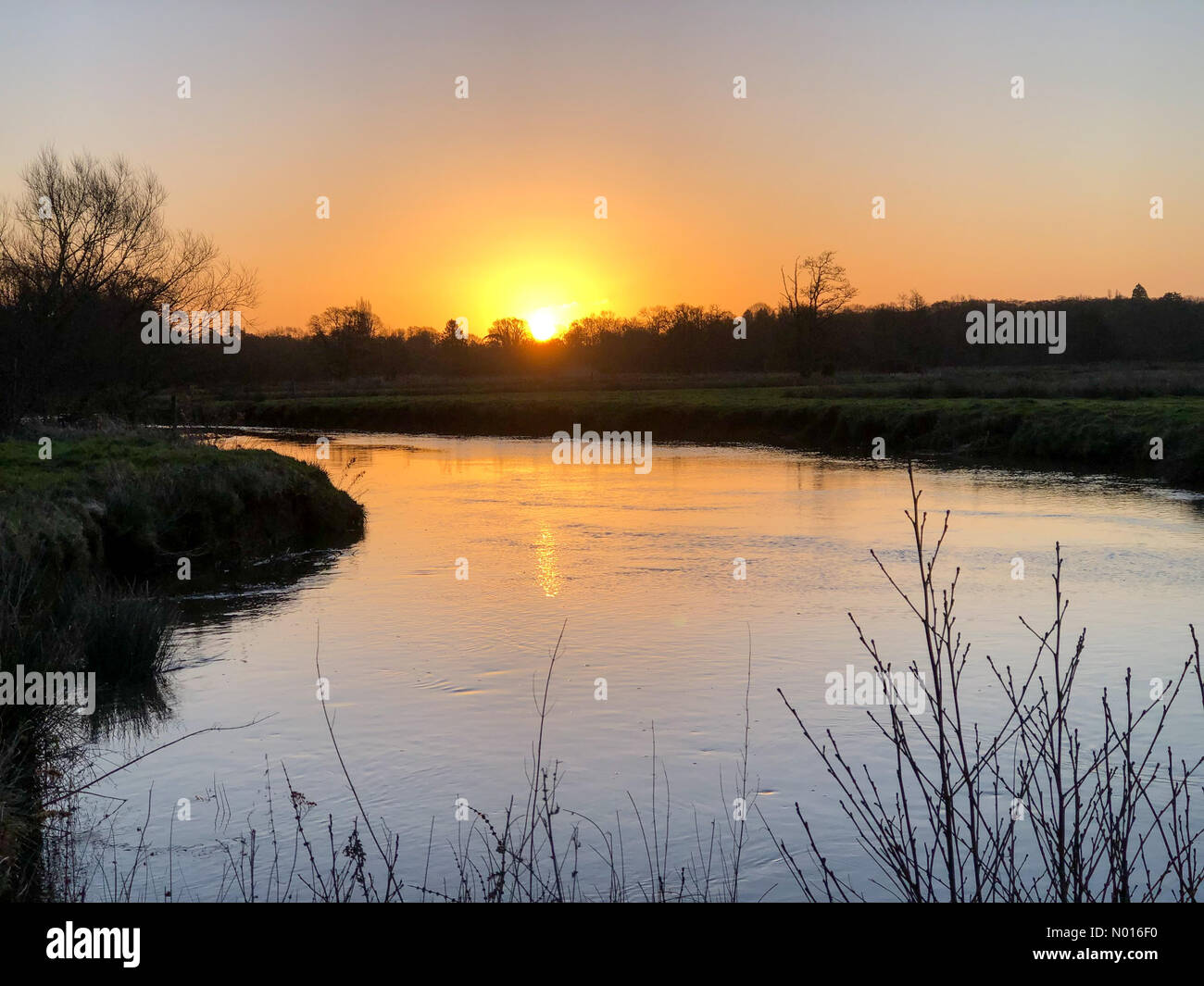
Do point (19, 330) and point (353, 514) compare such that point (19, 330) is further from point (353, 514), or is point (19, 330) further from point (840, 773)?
point (840, 773)

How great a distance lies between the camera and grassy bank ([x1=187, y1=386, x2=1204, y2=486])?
2644 centimetres

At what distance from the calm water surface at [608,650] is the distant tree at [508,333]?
83.3 m

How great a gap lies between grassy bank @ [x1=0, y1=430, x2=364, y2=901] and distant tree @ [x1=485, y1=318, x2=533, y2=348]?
8287 cm

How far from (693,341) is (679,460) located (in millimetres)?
43830

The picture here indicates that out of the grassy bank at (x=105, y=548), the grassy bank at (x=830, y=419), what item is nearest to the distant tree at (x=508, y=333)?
the grassy bank at (x=830, y=419)

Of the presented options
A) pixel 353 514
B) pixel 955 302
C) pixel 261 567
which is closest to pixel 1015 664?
pixel 261 567

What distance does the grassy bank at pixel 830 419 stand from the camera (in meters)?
26.4

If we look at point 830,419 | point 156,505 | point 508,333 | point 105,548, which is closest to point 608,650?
point 105,548

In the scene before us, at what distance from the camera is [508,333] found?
105m

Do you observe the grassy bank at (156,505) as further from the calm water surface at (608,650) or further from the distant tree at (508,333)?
the distant tree at (508,333)

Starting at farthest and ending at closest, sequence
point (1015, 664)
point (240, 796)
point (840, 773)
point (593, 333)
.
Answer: point (593, 333) → point (1015, 664) → point (840, 773) → point (240, 796)

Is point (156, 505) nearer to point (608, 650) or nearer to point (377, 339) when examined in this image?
point (608, 650)
